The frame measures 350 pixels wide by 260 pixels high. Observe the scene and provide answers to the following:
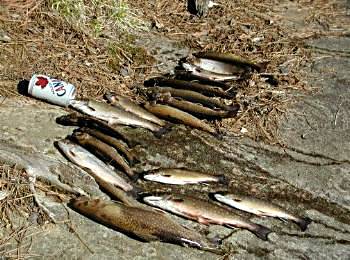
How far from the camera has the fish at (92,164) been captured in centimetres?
441

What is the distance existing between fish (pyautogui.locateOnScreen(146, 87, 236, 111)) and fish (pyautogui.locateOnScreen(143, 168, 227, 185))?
3.08 feet

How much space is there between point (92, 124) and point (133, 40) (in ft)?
5.82

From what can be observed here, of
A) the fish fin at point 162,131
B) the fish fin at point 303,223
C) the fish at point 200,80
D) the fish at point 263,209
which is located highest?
the fish at point 200,80

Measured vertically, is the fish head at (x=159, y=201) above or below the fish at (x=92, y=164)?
below

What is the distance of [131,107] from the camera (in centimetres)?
522

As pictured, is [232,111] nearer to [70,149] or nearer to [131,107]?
[131,107]

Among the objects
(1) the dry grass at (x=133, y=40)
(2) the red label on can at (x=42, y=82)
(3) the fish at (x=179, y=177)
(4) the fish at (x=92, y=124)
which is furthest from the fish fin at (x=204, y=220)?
(2) the red label on can at (x=42, y=82)

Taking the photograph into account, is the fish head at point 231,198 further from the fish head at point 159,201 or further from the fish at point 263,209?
the fish head at point 159,201

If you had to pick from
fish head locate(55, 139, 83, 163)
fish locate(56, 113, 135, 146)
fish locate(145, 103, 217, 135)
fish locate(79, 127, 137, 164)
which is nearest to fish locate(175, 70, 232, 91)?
fish locate(145, 103, 217, 135)

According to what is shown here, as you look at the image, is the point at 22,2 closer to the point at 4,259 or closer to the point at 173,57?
the point at 173,57

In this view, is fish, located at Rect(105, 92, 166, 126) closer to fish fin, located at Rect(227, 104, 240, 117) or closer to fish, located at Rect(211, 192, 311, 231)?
fish fin, located at Rect(227, 104, 240, 117)

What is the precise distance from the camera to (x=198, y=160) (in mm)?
4871

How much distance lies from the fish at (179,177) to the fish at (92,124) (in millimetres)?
439

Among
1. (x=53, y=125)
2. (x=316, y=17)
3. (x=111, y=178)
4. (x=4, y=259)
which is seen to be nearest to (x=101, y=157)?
(x=111, y=178)
